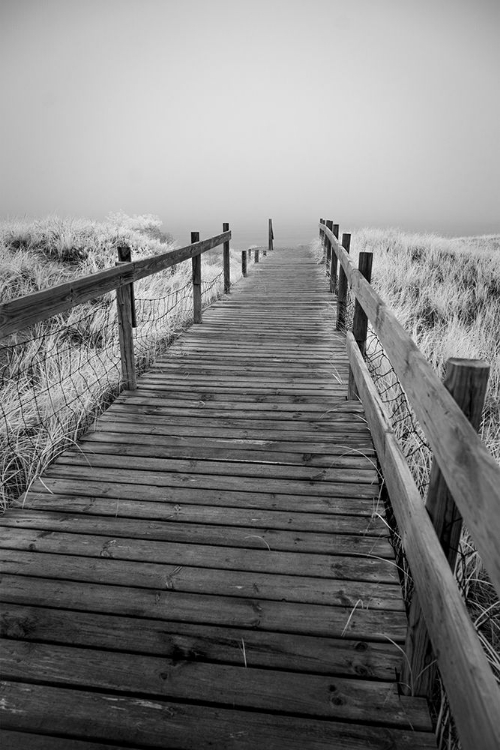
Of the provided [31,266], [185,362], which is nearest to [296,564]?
[185,362]

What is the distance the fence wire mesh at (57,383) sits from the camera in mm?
3307

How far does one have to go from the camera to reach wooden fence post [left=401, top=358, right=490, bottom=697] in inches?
51.6

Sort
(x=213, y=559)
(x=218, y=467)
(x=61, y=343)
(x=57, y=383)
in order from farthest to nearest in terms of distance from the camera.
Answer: (x=61, y=343) → (x=57, y=383) → (x=218, y=467) → (x=213, y=559)

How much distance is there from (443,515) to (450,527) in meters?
0.04

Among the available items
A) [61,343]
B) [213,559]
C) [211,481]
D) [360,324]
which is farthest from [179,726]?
[61,343]

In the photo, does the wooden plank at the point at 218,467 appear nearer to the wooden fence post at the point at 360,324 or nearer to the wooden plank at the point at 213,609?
the wooden plank at the point at 213,609

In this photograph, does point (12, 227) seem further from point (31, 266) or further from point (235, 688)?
point (235, 688)

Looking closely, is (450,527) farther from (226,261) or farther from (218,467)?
(226,261)

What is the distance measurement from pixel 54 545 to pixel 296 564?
1.28 m

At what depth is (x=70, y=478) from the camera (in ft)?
10.1

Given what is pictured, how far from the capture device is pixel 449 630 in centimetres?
117

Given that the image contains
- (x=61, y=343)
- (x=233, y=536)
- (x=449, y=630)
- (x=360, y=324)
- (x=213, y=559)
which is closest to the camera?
Result: (x=449, y=630)

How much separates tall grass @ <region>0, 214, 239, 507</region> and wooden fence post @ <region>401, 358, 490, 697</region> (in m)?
2.49

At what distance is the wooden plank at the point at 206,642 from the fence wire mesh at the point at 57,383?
1.13 meters
